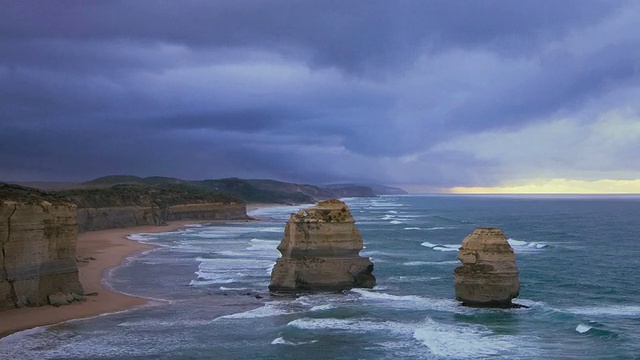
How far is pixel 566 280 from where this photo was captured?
1439 inches

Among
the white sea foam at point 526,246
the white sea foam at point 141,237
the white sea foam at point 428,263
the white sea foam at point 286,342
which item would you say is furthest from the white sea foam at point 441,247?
the white sea foam at point 286,342

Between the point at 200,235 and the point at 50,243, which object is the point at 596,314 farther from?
the point at 200,235

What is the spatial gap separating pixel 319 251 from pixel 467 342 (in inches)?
382

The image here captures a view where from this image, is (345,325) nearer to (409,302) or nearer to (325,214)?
(409,302)

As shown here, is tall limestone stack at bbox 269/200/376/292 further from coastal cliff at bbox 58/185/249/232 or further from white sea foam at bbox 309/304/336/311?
coastal cliff at bbox 58/185/249/232

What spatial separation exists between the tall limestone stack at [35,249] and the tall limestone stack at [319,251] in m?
9.10

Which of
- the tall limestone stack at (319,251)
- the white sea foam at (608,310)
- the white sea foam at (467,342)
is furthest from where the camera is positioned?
the tall limestone stack at (319,251)

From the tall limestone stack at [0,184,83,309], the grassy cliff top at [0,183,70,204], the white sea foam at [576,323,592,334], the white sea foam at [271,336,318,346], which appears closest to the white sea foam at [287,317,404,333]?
the white sea foam at [271,336,318,346]

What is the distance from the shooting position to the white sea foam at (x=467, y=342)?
2067 cm

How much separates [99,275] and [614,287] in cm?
2733

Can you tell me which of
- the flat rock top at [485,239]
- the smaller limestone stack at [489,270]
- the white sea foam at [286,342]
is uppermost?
the flat rock top at [485,239]

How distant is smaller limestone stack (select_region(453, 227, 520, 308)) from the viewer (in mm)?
25594

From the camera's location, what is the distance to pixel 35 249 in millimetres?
26031

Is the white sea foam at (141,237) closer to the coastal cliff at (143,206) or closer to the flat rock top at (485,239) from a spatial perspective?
the coastal cliff at (143,206)
